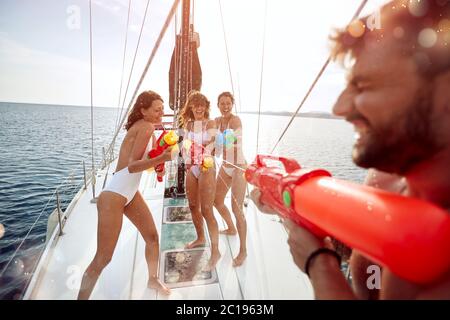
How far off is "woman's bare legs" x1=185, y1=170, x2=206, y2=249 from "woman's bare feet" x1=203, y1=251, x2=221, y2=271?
1.17 feet

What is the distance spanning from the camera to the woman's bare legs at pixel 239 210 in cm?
290

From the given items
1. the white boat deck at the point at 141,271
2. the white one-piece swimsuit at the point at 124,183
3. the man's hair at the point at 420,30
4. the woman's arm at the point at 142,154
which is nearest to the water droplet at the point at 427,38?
the man's hair at the point at 420,30

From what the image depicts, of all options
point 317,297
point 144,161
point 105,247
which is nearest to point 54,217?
point 105,247

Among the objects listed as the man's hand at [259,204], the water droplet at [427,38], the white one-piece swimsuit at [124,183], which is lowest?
the white one-piece swimsuit at [124,183]

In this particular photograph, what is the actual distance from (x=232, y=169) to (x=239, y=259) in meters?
1.09

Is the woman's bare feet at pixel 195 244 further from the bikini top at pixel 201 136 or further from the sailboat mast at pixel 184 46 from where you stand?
the sailboat mast at pixel 184 46

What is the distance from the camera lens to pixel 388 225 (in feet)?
1.86

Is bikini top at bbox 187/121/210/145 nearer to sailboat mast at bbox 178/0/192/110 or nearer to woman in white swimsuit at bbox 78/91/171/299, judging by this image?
woman in white swimsuit at bbox 78/91/171/299

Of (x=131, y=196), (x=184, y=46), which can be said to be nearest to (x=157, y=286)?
(x=131, y=196)

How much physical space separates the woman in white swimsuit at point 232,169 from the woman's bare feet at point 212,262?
206mm

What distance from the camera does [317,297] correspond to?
815 mm

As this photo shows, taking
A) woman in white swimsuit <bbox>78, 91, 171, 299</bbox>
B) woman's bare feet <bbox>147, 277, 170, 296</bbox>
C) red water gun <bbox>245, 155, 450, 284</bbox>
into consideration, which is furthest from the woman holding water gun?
woman's bare feet <bbox>147, 277, 170, 296</bbox>
